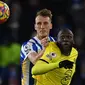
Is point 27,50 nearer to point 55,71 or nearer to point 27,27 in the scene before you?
point 55,71

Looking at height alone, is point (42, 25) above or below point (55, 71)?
above

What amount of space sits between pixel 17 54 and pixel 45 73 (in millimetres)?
5592

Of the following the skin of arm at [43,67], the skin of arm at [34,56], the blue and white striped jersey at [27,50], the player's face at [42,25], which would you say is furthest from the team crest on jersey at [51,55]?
the player's face at [42,25]

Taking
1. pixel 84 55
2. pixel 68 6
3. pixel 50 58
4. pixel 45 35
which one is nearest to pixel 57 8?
pixel 68 6

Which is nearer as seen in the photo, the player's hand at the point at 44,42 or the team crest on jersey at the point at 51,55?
the team crest on jersey at the point at 51,55

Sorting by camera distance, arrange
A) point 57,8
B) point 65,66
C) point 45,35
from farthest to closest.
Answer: point 57,8 → point 45,35 → point 65,66

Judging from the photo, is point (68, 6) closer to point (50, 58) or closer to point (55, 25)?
point (55, 25)

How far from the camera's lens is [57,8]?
14883 mm

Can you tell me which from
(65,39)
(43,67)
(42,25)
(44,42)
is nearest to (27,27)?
(42,25)

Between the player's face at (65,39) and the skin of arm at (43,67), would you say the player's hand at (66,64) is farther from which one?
the player's face at (65,39)

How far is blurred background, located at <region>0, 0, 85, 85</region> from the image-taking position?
12438 millimetres

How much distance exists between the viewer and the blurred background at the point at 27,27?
1244 cm

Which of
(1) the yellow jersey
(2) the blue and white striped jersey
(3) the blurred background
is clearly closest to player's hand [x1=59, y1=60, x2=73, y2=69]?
(1) the yellow jersey

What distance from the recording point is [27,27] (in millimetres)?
14055
